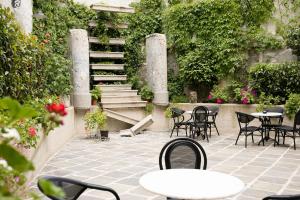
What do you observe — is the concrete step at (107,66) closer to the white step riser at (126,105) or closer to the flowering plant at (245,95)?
the white step riser at (126,105)

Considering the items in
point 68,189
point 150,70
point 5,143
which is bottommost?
point 68,189

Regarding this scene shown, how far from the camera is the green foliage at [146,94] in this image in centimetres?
1084

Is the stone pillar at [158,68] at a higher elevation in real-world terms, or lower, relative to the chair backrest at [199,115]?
higher

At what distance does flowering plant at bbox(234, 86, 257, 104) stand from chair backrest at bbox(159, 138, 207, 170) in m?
6.61

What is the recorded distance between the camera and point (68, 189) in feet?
8.45

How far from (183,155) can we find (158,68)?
768 cm

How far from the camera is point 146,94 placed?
428 inches

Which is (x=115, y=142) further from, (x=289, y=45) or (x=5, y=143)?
(x=5, y=143)

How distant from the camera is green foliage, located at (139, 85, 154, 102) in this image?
35.6 feet

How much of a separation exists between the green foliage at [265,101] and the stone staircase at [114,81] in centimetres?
309

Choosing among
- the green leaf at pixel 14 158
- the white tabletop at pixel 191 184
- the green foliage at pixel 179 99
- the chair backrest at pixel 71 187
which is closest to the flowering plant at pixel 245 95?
the green foliage at pixel 179 99

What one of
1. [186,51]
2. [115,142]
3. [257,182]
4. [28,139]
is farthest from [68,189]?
[186,51]

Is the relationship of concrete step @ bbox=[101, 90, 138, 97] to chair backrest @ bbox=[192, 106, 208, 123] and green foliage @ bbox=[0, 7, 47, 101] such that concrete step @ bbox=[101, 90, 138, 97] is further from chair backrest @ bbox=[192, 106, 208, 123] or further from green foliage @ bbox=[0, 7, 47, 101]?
green foliage @ bbox=[0, 7, 47, 101]

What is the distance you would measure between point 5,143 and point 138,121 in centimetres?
957
